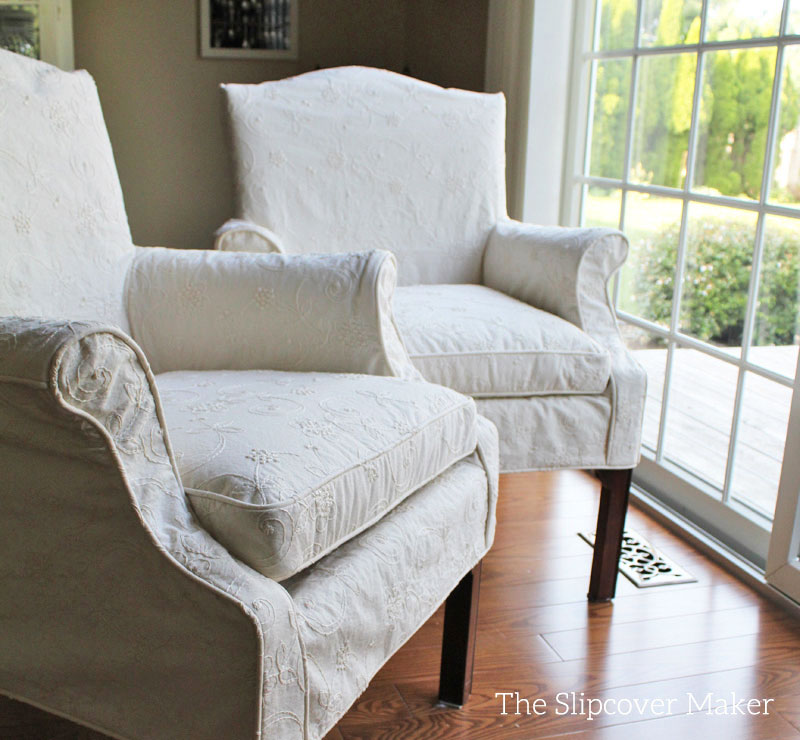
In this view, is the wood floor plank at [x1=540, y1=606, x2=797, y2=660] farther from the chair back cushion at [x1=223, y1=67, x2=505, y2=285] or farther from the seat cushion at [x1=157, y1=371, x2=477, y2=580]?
the chair back cushion at [x1=223, y1=67, x2=505, y2=285]

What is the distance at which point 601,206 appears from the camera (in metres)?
2.34

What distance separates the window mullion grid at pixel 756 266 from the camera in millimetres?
1662

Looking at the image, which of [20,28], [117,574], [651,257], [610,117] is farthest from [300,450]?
[20,28]

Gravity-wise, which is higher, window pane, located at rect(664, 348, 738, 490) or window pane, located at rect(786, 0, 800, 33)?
window pane, located at rect(786, 0, 800, 33)

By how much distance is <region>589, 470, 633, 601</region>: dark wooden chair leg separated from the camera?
158 centimetres

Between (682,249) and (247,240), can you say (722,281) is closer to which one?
(682,249)

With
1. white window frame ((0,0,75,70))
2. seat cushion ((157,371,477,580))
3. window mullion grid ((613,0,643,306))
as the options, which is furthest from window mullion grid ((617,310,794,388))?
white window frame ((0,0,75,70))

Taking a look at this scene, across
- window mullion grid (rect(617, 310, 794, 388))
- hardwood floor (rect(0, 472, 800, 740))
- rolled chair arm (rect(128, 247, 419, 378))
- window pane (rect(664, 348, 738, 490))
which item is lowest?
hardwood floor (rect(0, 472, 800, 740))

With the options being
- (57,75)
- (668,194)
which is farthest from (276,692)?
(668,194)

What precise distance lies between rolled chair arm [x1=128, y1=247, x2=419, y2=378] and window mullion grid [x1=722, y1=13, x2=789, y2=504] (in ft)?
2.55

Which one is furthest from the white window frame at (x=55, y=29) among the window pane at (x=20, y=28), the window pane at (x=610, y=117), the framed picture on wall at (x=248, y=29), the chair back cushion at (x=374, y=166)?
the window pane at (x=610, y=117)

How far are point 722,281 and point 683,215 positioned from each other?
0.21 metres

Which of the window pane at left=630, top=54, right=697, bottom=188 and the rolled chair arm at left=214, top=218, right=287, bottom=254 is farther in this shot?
the window pane at left=630, top=54, right=697, bottom=188

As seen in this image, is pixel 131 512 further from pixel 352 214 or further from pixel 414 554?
pixel 352 214
